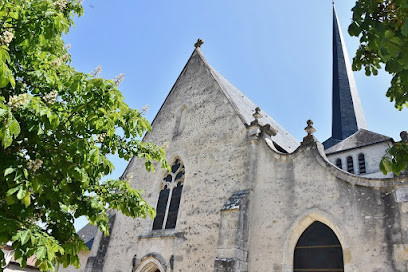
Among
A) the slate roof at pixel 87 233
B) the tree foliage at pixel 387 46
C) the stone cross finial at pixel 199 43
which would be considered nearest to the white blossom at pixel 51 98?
the tree foliage at pixel 387 46

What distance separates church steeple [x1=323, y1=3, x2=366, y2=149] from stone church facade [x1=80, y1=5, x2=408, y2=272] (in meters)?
3.17

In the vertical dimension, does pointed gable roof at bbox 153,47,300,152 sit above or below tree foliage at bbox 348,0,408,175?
above

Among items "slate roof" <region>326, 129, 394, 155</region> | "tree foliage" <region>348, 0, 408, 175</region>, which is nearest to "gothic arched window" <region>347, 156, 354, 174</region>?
"slate roof" <region>326, 129, 394, 155</region>

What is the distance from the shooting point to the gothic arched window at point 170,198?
10141 mm

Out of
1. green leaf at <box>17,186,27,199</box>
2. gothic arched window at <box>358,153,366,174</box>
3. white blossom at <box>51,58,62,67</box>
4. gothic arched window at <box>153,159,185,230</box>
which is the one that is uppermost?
gothic arched window at <box>358,153,366,174</box>

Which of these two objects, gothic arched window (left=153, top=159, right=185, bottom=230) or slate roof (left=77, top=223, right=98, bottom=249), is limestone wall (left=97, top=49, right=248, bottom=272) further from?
slate roof (left=77, top=223, right=98, bottom=249)

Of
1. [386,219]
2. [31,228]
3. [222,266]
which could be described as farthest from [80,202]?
[386,219]

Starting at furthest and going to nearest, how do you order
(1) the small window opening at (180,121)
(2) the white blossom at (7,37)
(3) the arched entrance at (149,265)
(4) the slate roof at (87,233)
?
(4) the slate roof at (87,233) < (1) the small window opening at (180,121) < (3) the arched entrance at (149,265) < (2) the white blossom at (7,37)

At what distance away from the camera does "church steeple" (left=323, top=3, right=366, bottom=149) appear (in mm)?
16688

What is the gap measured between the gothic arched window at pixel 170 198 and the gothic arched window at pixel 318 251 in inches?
162

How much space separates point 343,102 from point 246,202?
12613 millimetres

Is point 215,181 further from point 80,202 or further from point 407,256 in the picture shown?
point 80,202

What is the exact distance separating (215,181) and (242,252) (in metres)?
2.46

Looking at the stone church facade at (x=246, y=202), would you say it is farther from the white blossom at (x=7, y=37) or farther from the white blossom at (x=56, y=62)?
the white blossom at (x=7, y=37)
